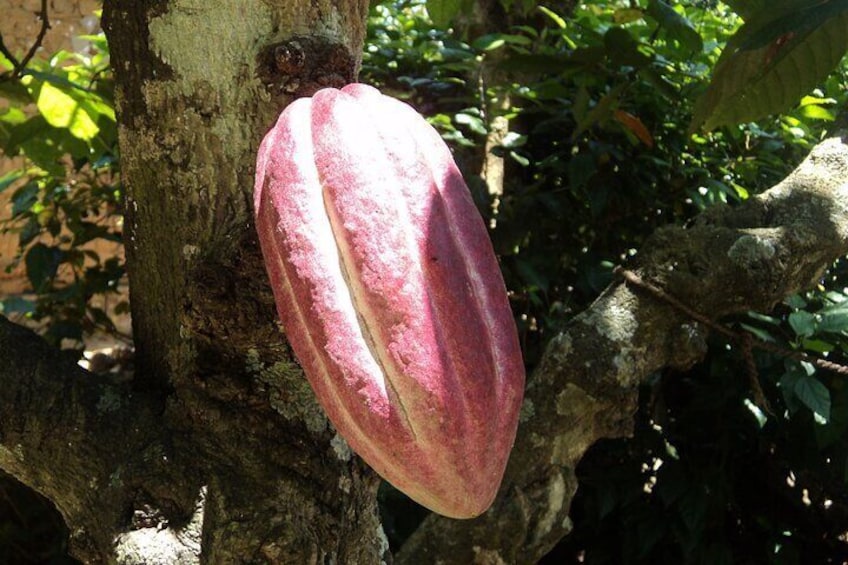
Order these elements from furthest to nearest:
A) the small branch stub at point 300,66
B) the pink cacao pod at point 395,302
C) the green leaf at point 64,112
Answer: the green leaf at point 64,112 < the small branch stub at point 300,66 < the pink cacao pod at point 395,302

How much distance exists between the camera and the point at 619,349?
1.20 m

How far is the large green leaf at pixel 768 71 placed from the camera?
105 cm

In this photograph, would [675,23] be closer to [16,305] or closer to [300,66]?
[300,66]

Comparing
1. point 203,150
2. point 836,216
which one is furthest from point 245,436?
point 836,216

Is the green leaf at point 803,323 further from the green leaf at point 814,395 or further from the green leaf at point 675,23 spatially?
the green leaf at point 675,23

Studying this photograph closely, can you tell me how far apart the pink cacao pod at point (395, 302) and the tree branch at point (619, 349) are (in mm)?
553

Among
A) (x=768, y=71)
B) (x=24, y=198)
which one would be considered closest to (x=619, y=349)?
(x=768, y=71)

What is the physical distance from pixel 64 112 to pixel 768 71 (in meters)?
0.97

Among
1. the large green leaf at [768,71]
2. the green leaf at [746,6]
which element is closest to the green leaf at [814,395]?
the large green leaf at [768,71]

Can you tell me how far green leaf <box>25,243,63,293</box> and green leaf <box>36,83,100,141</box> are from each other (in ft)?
1.58

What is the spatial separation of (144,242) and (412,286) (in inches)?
15.2

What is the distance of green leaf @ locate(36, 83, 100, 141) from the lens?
1311mm

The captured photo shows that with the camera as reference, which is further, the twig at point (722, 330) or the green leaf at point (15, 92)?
the green leaf at point (15, 92)

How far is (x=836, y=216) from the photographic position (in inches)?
51.7
